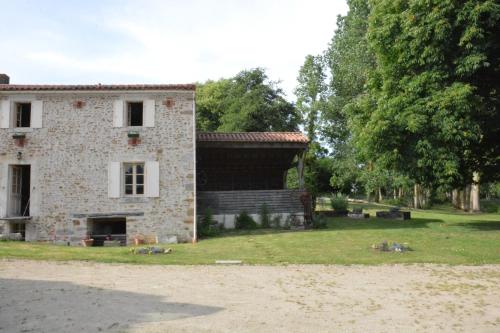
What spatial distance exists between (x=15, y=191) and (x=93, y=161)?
336 centimetres

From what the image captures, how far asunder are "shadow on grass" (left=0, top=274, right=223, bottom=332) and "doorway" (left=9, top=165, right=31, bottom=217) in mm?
9034

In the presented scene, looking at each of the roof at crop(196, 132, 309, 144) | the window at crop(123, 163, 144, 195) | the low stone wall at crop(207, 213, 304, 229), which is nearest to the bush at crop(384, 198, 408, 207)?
the low stone wall at crop(207, 213, 304, 229)

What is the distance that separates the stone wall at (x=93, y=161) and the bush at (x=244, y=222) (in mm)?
2750

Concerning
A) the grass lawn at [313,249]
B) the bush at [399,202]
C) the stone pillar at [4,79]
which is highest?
the stone pillar at [4,79]

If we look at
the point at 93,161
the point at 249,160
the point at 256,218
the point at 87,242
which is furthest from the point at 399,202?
the point at 87,242

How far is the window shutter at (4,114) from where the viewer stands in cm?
1542

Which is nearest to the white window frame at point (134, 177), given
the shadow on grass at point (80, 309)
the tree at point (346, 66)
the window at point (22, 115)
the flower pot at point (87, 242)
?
the flower pot at point (87, 242)

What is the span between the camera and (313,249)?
494 inches

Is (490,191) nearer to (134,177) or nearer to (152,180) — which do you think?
(152,180)

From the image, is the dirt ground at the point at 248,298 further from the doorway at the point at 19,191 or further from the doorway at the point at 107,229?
the doorway at the point at 19,191

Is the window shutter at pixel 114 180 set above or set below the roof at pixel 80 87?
below

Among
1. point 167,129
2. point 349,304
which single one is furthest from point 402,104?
point 349,304

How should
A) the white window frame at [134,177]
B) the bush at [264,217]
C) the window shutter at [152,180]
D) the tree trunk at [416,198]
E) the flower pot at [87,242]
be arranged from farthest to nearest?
1. the tree trunk at [416,198]
2. the bush at [264,217]
3. the white window frame at [134,177]
4. the window shutter at [152,180]
5. the flower pot at [87,242]

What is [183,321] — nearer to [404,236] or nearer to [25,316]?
[25,316]
